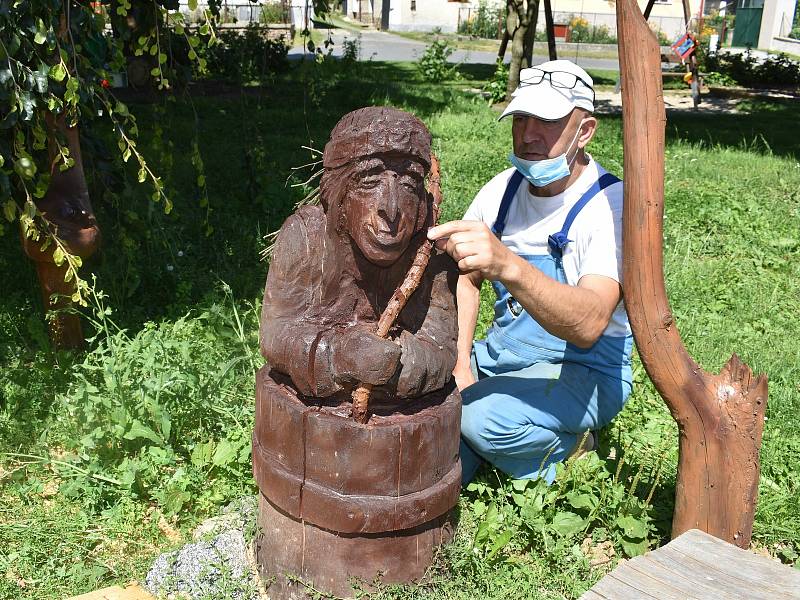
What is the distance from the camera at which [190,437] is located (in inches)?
146

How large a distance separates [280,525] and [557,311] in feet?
3.87

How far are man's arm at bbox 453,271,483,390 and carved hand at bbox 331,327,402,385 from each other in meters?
1.01

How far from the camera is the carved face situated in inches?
95.3

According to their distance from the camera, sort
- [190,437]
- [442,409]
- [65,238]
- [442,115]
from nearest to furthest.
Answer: [442,409], [190,437], [65,238], [442,115]

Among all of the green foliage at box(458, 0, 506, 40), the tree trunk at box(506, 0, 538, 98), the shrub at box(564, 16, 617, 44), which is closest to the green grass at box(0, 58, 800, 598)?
the tree trunk at box(506, 0, 538, 98)

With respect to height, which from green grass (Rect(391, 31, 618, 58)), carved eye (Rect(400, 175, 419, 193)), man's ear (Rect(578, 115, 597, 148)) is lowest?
carved eye (Rect(400, 175, 419, 193))

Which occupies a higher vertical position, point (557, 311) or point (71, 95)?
point (71, 95)

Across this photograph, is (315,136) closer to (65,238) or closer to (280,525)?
(65,238)

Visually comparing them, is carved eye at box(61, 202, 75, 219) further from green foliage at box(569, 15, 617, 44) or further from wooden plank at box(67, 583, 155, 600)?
green foliage at box(569, 15, 617, 44)

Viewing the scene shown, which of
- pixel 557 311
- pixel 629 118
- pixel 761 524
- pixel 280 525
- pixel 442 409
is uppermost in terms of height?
pixel 629 118

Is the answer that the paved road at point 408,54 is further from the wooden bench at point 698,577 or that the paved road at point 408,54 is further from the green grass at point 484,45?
the wooden bench at point 698,577

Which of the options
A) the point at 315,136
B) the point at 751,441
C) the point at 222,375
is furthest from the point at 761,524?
the point at 315,136

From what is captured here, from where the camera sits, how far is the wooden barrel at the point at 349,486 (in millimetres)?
2539

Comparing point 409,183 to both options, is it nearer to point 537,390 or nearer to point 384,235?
point 384,235
